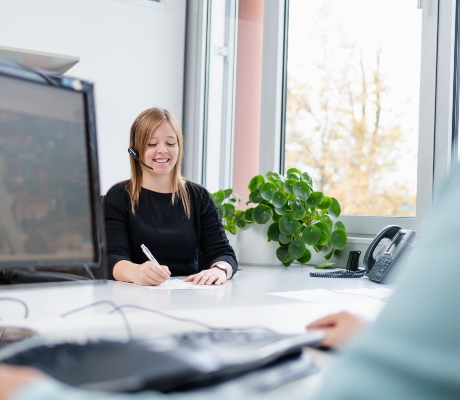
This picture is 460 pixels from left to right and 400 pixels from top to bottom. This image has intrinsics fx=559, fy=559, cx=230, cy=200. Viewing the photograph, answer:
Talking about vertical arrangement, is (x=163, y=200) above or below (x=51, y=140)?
below

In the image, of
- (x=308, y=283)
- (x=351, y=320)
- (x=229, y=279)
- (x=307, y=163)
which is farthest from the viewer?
(x=307, y=163)

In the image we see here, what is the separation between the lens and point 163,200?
7.30ft

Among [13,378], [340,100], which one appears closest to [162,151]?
[340,100]

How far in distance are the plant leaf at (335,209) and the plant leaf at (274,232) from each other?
0.24 metres

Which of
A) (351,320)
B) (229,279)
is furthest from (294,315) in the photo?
(229,279)

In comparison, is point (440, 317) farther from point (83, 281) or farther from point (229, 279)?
point (229, 279)

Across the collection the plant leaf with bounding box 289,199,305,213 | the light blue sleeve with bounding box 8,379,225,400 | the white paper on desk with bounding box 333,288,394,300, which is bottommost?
the white paper on desk with bounding box 333,288,394,300

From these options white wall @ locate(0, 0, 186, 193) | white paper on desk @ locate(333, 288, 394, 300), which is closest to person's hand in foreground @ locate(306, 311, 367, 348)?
white paper on desk @ locate(333, 288, 394, 300)

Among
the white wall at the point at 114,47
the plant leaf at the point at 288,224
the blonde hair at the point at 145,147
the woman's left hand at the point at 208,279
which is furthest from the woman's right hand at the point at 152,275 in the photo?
the white wall at the point at 114,47

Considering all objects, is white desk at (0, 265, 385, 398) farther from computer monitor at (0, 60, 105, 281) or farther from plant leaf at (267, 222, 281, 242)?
plant leaf at (267, 222, 281, 242)

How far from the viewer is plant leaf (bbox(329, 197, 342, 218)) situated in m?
2.42

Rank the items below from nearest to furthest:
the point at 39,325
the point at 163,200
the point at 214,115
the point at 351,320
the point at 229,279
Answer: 1. the point at 351,320
2. the point at 39,325
3. the point at 229,279
4. the point at 163,200
5. the point at 214,115

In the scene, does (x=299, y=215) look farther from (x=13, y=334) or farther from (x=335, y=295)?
(x=13, y=334)

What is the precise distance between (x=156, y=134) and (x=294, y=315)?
4.34ft
